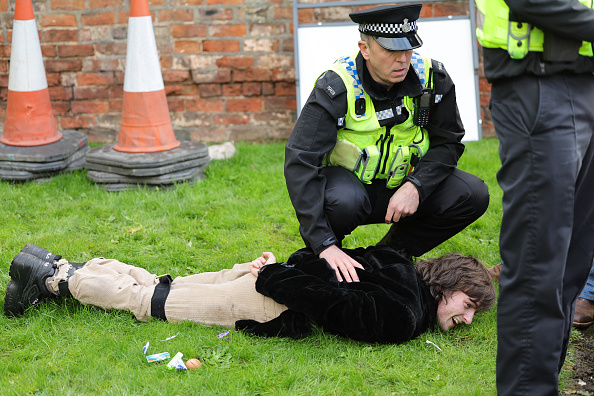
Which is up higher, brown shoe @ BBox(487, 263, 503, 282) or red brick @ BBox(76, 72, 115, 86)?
red brick @ BBox(76, 72, 115, 86)

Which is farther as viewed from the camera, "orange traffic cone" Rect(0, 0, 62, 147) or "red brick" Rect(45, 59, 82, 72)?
"red brick" Rect(45, 59, 82, 72)

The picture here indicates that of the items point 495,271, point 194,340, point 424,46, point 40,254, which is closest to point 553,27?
point 495,271

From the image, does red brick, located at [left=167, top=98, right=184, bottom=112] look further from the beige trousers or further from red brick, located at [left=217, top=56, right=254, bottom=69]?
the beige trousers

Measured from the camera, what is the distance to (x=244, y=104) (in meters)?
6.69

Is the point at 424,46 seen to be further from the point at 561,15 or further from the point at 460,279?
the point at 561,15

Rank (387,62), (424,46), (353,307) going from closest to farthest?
(353,307), (387,62), (424,46)

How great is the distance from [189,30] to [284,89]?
1.07 meters

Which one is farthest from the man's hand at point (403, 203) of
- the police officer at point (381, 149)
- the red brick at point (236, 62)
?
the red brick at point (236, 62)

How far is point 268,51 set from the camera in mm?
6566

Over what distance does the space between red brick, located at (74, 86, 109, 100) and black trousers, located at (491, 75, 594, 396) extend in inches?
198

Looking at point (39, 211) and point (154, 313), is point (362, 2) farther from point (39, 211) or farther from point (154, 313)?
point (154, 313)

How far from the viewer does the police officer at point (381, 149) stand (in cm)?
326

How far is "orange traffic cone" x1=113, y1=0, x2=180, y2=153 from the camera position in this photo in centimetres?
543

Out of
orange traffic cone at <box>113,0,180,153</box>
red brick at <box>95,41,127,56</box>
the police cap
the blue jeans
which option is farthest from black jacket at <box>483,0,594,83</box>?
red brick at <box>95,41,127,56</box>
